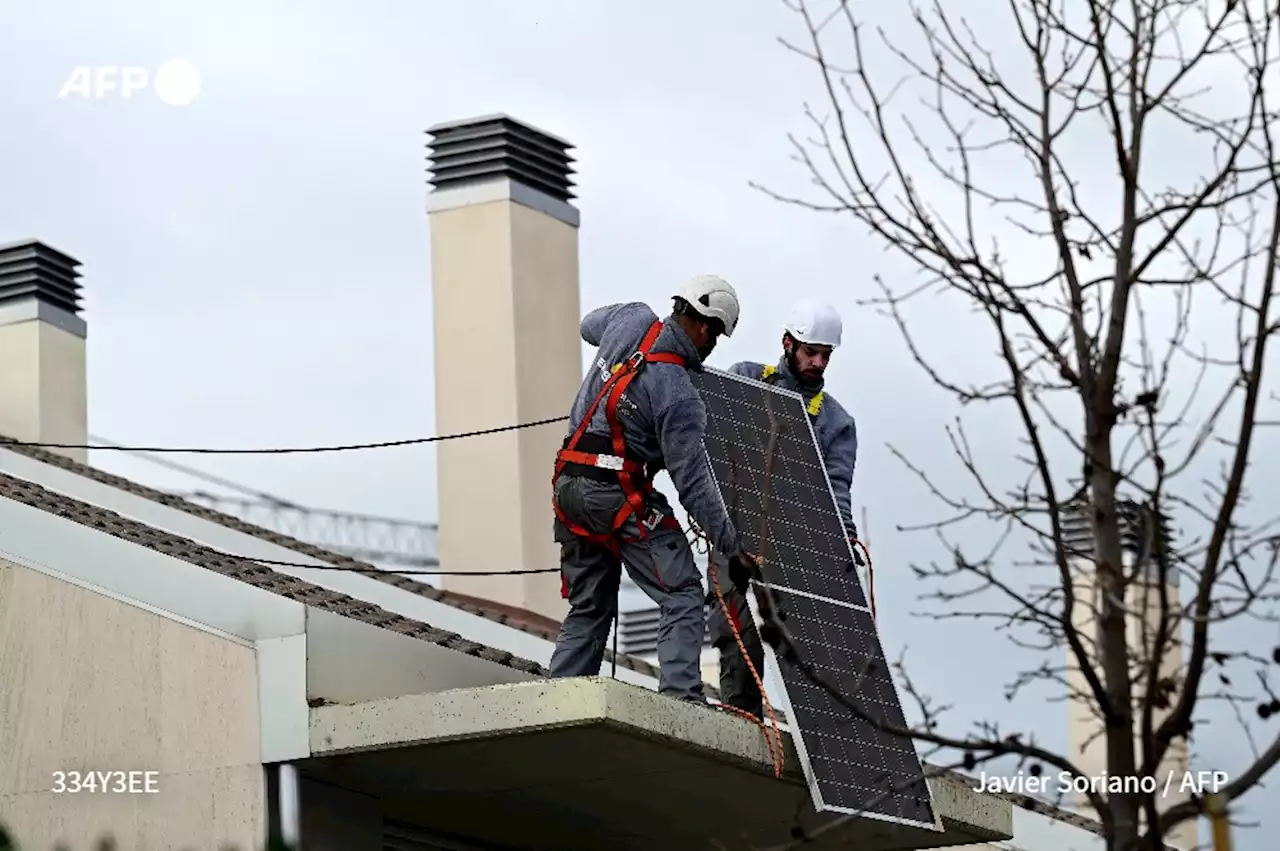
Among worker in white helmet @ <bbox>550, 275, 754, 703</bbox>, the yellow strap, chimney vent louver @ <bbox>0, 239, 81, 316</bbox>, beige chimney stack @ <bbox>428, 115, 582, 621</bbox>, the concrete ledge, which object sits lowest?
the concrete ledge

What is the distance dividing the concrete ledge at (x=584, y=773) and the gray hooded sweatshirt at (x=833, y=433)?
1.47 meters

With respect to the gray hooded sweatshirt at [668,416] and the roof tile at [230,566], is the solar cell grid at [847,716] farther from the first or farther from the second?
the roof tile at [230,566]

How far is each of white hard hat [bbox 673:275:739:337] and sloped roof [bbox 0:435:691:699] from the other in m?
2.65

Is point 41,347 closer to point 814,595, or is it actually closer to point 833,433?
point 833,433

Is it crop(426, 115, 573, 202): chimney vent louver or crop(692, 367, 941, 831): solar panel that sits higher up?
crop(426, 115, 573, 202): chimney vent louver

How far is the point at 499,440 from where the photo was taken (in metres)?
23.7

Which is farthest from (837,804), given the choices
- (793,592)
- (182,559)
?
(182,559)

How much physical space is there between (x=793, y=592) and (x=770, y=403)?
116 centimetres

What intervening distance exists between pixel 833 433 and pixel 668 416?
2.30 metres

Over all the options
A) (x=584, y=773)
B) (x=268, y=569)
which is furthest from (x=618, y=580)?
(x=268, y=569)

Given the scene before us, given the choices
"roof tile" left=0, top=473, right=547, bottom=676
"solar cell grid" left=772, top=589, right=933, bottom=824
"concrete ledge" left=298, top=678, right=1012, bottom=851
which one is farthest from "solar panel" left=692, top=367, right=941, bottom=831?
"roof tile" left=0, top=473, right=547, bottom=676

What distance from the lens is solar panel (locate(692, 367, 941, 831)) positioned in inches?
477

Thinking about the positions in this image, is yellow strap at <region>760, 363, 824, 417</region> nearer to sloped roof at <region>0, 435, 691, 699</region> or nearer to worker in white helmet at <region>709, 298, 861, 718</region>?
worker in white helmet at <region>709, 298, 861, 718</region>

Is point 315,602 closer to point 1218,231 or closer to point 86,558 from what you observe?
point 86,558
